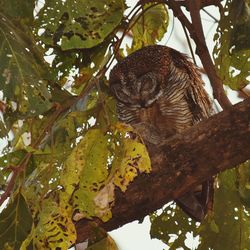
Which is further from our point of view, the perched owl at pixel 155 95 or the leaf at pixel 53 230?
the perched owl at pixel 155 95

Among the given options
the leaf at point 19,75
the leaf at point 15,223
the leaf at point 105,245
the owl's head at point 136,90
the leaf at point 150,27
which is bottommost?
the leaf at point 105,245

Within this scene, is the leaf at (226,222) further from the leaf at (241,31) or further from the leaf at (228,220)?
the leaf at (241,31)

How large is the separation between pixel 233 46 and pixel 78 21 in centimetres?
62

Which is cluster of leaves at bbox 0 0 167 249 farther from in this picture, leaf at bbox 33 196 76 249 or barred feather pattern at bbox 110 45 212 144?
barred feather pattern at bbox 110 45 212 144

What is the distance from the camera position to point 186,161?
3047 millimetres

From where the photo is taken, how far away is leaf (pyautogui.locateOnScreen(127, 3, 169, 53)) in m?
3.90

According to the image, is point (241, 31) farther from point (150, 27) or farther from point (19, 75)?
point (150, 27)

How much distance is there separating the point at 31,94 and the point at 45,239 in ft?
1.68

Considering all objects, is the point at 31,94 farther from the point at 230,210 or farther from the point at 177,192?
the point at 230,210

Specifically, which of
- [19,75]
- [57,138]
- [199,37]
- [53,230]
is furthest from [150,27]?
[53,230]

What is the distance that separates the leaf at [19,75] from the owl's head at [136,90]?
98cm

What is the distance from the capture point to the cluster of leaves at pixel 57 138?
98.7 inches

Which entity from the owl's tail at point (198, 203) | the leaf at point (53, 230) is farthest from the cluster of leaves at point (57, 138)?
the owl's tail at point (198, 203)

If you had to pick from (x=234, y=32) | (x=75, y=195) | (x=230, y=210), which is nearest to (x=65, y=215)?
(x=75, y=195)
